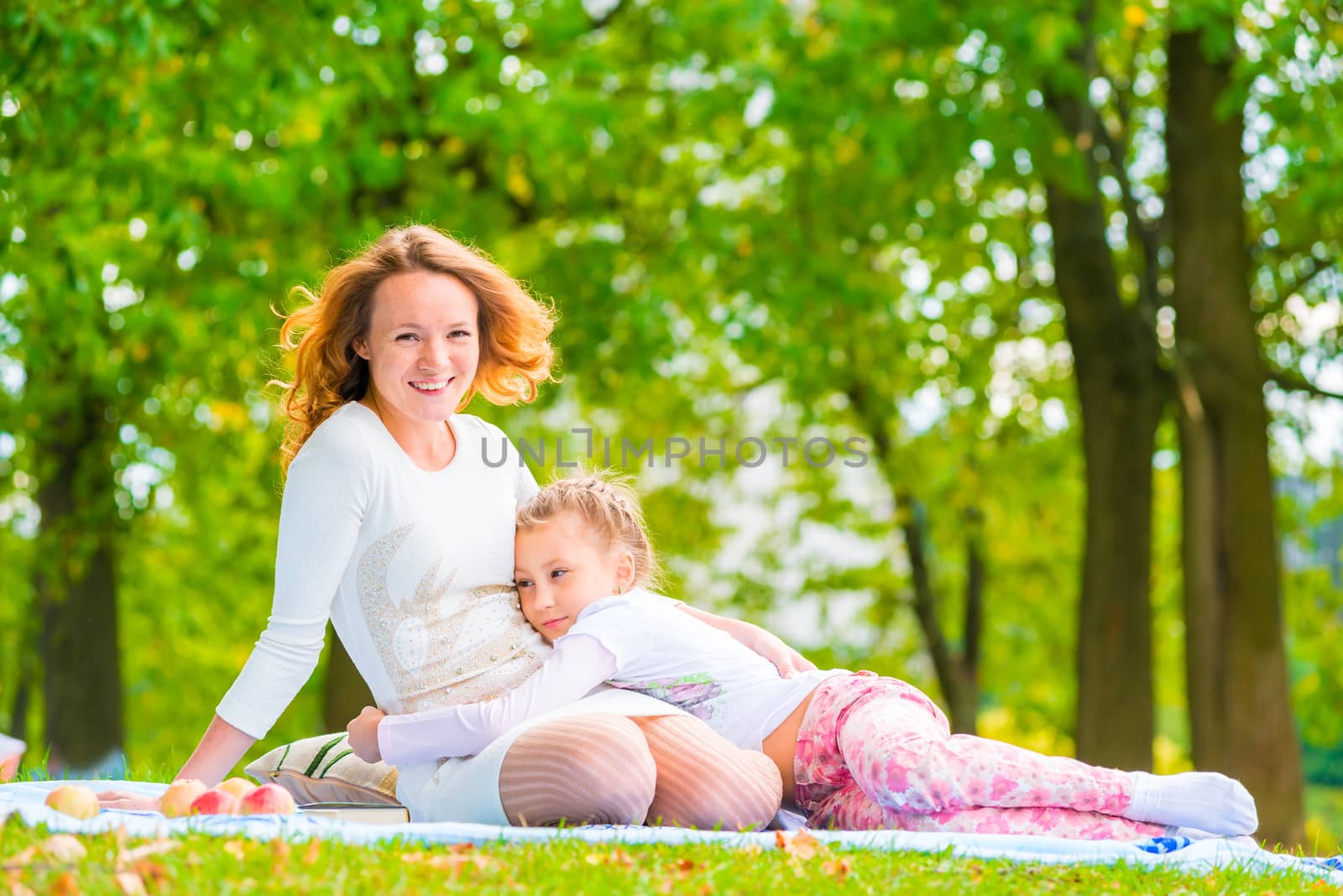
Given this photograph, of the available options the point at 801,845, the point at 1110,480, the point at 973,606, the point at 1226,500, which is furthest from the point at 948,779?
the point at 973,606

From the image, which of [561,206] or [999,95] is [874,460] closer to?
[561,206]

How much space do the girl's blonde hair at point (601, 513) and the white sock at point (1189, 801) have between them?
55.4 inches

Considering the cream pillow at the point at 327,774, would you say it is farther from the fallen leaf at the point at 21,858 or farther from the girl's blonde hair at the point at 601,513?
the fallen leaf at the point at 21,858

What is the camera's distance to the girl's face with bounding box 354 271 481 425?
373 centimetres

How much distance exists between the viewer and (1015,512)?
13.5 metres

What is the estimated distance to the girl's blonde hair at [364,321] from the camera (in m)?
3.86

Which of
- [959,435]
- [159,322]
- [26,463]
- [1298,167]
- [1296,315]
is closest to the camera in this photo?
[1298,167]

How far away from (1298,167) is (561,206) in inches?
204

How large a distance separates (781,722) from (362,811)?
1166 mm

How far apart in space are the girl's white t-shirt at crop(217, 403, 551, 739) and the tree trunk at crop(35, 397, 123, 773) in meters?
7.86

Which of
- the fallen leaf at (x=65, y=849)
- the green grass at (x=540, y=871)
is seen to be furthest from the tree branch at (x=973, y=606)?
the fallen leaf at (x=65, y=849)

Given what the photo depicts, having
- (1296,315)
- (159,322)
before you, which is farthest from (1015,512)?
(159,322)

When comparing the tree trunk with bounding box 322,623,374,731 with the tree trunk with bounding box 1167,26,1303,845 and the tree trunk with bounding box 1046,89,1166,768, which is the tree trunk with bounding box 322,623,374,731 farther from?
the tree trunk with bounding box 1167,26,1303,845

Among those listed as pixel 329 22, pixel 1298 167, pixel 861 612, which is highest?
pixel 329 22
